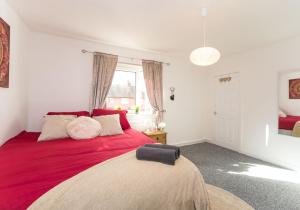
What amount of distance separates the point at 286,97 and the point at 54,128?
4.04 meters

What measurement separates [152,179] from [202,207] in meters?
0.44

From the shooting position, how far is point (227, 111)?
3.94 meters

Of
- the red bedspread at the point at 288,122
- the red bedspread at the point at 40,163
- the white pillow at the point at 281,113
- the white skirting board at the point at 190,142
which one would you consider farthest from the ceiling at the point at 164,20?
the white skirting board at the point at 190,142

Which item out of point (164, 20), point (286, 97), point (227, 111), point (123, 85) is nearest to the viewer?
point (164, 20)

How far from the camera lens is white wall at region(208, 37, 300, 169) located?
9.14ft

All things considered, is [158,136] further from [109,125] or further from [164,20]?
[164,20]

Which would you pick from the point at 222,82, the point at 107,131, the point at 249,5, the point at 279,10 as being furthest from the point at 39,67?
the point at 222,82

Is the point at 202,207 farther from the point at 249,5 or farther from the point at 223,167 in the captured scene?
the point at 249,5

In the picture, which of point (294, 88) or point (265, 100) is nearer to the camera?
point (294, 88)

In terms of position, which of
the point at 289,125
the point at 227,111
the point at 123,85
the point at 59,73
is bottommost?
the point at 289,125

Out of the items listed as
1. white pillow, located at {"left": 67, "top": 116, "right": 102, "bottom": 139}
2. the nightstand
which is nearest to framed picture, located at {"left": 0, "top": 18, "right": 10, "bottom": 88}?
white pillow, located at {"left": 67, "top": 116, "right": 102, "bottom": 139}

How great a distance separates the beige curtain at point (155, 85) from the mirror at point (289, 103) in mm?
2406

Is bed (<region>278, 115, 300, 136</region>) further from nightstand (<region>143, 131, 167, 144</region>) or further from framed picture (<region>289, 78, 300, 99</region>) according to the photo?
nightstand (<region>143, 131, 167, 144</region>)

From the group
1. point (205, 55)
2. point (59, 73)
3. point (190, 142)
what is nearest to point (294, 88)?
point (205, 55)
